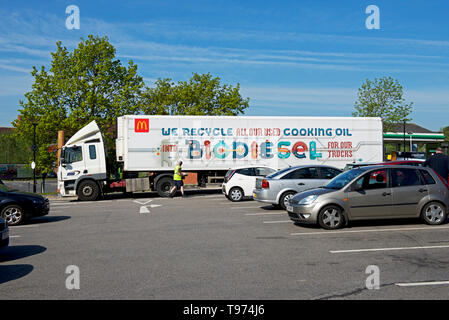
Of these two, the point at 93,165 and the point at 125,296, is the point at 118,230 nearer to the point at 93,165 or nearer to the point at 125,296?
the point at 125,296

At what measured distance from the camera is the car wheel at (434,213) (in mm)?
10484

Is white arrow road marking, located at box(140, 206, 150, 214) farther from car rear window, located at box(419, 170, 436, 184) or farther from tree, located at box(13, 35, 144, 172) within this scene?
tree, located at box(13, 35, 144, 172)

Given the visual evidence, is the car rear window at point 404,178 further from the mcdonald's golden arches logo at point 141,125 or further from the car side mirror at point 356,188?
the mcdonald's golden arches logo at point 141,125

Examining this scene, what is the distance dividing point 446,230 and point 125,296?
7.87 m

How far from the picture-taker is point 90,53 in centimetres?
3341

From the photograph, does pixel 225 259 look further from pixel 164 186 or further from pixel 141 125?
pixel 141 125

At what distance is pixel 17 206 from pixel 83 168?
8.30 meters

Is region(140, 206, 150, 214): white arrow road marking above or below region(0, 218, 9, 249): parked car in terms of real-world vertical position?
below

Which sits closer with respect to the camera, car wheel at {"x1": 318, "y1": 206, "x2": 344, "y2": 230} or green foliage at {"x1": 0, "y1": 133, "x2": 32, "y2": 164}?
car wheel at {"x1": 318, "y1": 206, "x2": 344, "y2": 230}

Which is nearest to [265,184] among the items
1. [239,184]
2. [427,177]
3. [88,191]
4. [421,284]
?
[239,184]

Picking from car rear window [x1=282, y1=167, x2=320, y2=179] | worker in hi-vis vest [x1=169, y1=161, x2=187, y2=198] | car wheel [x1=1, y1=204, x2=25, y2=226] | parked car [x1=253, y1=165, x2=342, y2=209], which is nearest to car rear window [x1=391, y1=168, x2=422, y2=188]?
parked car [x1=253, y1=165, x2=342, y2=209]

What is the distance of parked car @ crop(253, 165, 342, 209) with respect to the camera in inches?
555

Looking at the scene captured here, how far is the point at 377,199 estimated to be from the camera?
33.4 feet

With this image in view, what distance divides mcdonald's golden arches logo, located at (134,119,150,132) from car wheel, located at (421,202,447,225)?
14028 millimetres
